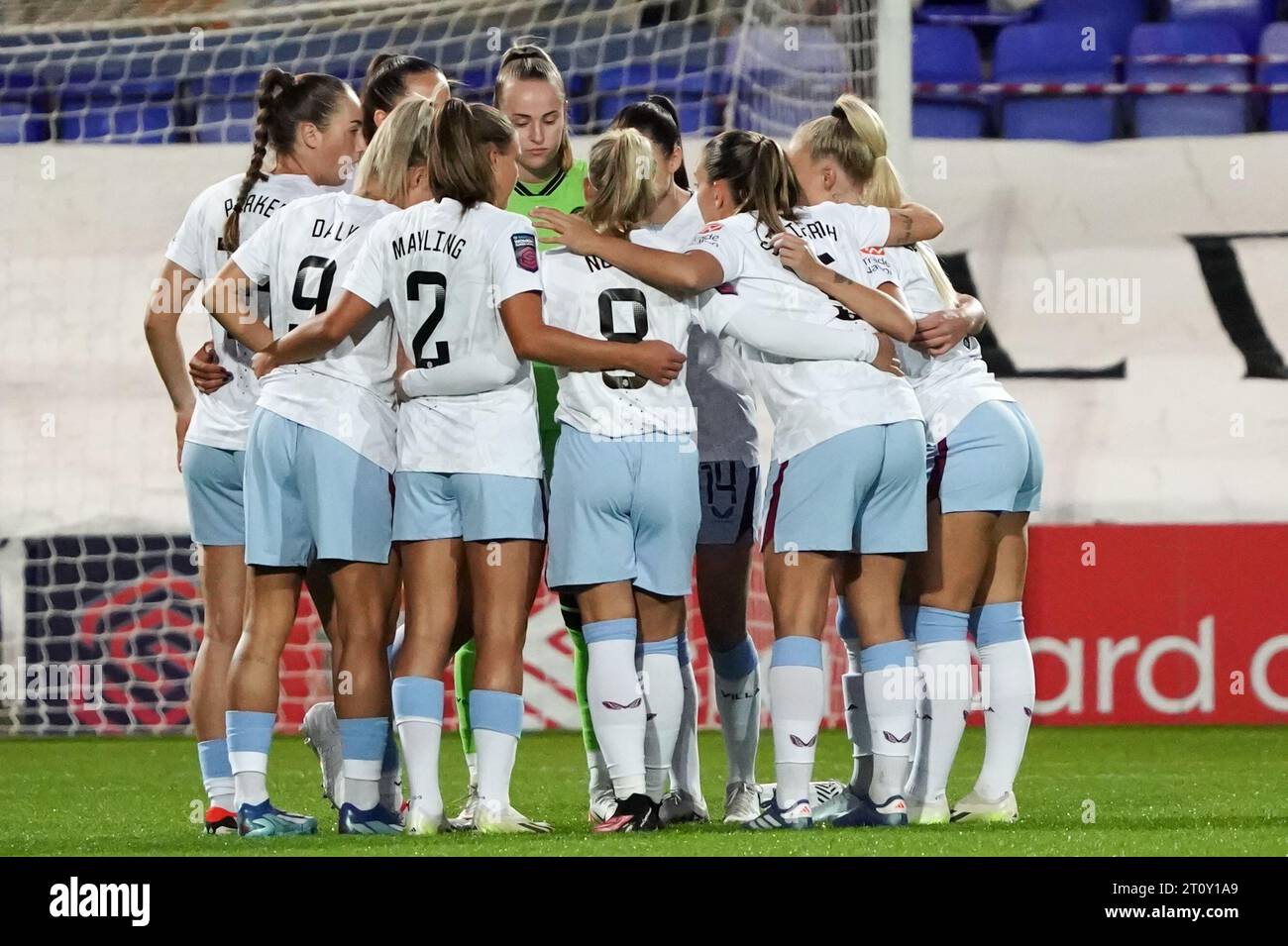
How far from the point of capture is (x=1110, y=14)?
11289mm

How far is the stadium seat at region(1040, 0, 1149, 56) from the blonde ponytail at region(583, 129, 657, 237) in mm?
7368

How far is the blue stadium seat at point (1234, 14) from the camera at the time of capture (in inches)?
441

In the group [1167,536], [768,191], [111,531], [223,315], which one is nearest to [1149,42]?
[1167,536]

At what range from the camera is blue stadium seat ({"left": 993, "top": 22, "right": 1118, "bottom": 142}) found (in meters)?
10.6

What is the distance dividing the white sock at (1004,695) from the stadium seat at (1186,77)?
6396mm

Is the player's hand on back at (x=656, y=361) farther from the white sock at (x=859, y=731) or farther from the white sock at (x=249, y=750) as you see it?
the white sock at (x=249, y=750)

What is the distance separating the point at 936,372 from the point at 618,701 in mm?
1221

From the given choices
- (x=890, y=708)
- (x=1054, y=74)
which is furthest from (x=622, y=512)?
(x=1054, y=74)

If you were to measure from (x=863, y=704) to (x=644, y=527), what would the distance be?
2.67 ft

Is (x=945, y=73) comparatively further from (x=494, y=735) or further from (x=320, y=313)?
(x=494, y=735)

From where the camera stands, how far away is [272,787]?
19.9 feet

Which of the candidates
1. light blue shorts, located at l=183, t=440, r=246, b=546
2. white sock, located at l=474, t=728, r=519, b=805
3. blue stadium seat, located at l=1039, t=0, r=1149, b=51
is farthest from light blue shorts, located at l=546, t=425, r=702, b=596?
blue stadium seat, located at l=1039, t=0, r=1149, b=51

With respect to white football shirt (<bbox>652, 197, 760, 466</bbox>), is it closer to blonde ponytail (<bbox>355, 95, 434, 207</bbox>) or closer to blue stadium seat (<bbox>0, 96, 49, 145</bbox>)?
blonde ponytail (<bbox>355, 95, 434, 207</bbox>)
